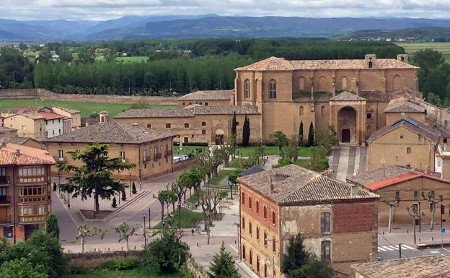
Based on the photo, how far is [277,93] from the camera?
84.8 metres

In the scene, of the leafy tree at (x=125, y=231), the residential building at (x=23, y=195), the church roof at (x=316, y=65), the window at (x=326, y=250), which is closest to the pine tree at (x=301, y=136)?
the church roof at (x=316, y=65)

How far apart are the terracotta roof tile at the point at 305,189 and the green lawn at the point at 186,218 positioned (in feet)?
28.8

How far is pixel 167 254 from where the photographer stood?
4447 centimetres

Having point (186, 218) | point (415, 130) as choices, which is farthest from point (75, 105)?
point (186, 218)

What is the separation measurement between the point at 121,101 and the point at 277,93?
38979 mm

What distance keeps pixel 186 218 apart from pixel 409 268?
24.0 m

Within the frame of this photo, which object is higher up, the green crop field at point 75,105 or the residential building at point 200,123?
the residential building at point 200,123

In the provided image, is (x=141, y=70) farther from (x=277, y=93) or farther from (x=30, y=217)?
(x=30, y=217)

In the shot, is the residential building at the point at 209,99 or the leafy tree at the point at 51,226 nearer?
the leafy tree at the point at 51,226

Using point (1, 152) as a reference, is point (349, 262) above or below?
below

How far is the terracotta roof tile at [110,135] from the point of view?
67.2m

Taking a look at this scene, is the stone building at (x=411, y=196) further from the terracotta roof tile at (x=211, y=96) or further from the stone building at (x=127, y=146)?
the terracotta roof tile at (x=211, y=96)

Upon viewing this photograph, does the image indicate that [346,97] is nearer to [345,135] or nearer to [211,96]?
[345,135]

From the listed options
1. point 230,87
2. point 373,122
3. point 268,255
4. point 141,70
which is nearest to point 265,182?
point 268,255
